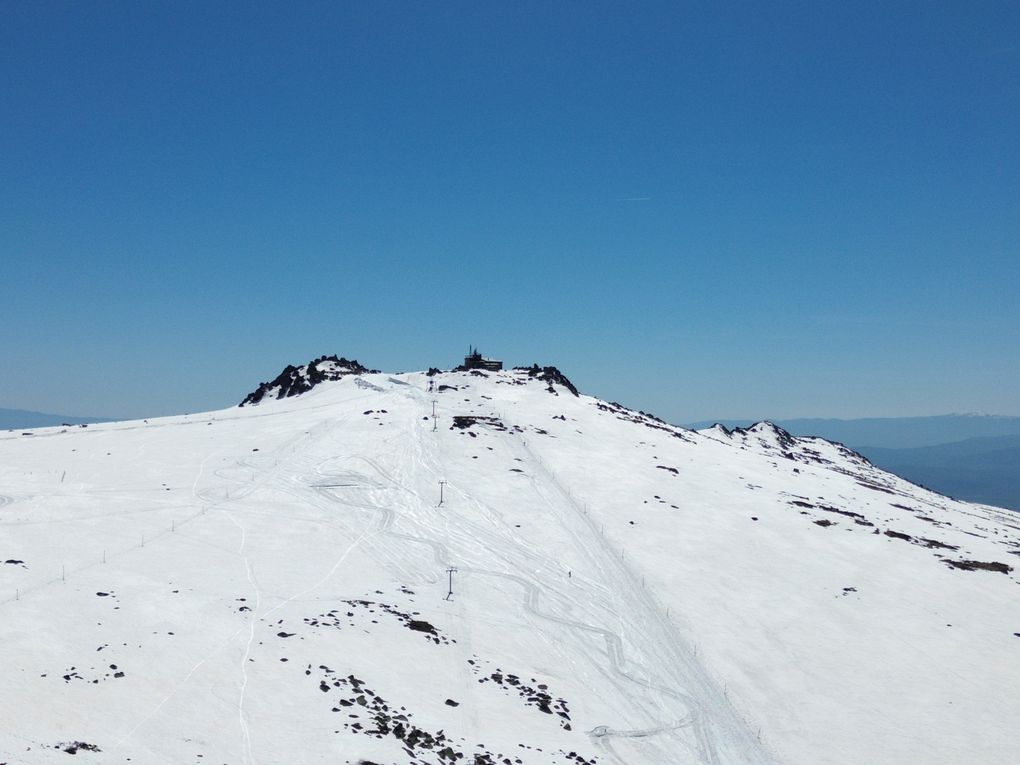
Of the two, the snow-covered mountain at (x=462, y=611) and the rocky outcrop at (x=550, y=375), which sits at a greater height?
the rocky outcrop at (x=550, y=375)

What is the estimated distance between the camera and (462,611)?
31.8 meters

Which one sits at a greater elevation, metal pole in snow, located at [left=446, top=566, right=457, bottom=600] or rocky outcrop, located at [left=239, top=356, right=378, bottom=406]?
rocky outcrop, located at [left=239, top=356, right=378, bottom=406]

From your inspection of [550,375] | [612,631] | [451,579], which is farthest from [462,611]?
[550,375]

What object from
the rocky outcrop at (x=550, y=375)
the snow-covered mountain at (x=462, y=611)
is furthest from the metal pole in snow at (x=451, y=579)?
the rocky outcrop at (x=550, y=375)

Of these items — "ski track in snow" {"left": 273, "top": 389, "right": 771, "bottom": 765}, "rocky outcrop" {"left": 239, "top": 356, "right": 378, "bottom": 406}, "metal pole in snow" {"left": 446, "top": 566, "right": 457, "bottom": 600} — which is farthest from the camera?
"rocky outcrop" {"left": 239, "top": 356, "right": 378, "bottom": 406}

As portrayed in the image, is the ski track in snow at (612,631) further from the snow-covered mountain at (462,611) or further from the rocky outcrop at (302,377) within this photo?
the rocky outcrop at (302,377)

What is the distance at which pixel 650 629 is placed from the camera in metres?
34.7

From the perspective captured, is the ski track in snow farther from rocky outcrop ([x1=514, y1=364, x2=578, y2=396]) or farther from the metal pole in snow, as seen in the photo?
rocky outcrop ([x1=514, y1=364, x2=578, y2=396])

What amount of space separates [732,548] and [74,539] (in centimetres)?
4406

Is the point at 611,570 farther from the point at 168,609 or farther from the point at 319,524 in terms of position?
the point at 168,609

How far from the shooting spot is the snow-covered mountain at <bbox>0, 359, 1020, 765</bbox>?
19469 millimetres

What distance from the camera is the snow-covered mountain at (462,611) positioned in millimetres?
19469

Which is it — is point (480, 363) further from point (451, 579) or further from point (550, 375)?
point (451, 579)

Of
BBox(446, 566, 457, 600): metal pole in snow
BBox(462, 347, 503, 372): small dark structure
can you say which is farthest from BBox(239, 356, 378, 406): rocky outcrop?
BBox(446, 566, 457, 600): metal pole in snow
